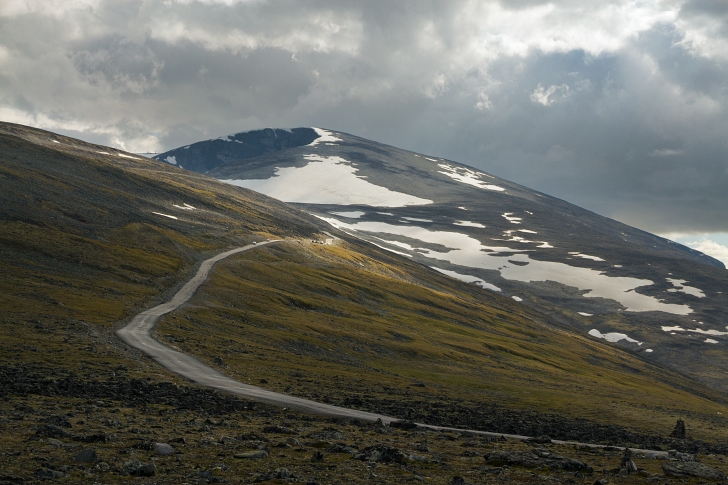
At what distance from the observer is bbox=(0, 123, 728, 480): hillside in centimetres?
4028

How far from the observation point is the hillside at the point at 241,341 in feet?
132

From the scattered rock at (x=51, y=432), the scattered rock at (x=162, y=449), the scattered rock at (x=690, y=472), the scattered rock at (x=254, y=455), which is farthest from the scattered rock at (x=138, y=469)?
the scattered rock at (x=690, y=472)

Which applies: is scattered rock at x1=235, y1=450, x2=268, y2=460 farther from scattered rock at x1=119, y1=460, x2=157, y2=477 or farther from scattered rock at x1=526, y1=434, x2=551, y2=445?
scattered rock at x1=526, y1=434, x2=551, y2=445

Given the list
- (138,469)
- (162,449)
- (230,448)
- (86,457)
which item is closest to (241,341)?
(230,448)

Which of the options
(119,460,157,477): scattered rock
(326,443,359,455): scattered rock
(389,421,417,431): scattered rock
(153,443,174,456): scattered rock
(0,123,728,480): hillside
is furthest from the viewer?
(0,123,728,480): hillside

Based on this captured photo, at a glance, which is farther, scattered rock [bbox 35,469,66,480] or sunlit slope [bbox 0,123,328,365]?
sunlit slope [bbox 0,123,328,365]

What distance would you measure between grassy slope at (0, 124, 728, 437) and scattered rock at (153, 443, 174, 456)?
23573 millimetres

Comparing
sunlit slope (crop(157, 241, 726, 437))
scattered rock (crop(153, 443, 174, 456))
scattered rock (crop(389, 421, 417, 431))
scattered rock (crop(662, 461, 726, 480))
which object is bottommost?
sunlit slope (crop(157, 241, 726, 437))

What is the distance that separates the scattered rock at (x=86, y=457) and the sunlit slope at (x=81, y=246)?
91.1 ft

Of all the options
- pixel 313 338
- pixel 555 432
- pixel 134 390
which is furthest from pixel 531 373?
pixel 134 390

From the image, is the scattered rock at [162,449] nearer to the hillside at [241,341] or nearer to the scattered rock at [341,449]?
the hillside at [241,341]

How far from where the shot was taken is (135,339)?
203 ft

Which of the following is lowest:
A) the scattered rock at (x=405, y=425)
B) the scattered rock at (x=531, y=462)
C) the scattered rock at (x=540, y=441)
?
the scattered rock at (x=405, y=425)

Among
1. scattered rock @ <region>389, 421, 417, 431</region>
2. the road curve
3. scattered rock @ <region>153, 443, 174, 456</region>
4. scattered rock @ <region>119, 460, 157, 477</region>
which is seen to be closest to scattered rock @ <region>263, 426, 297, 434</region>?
scattered rock @ <region>153, 443, 174, 456</region>
